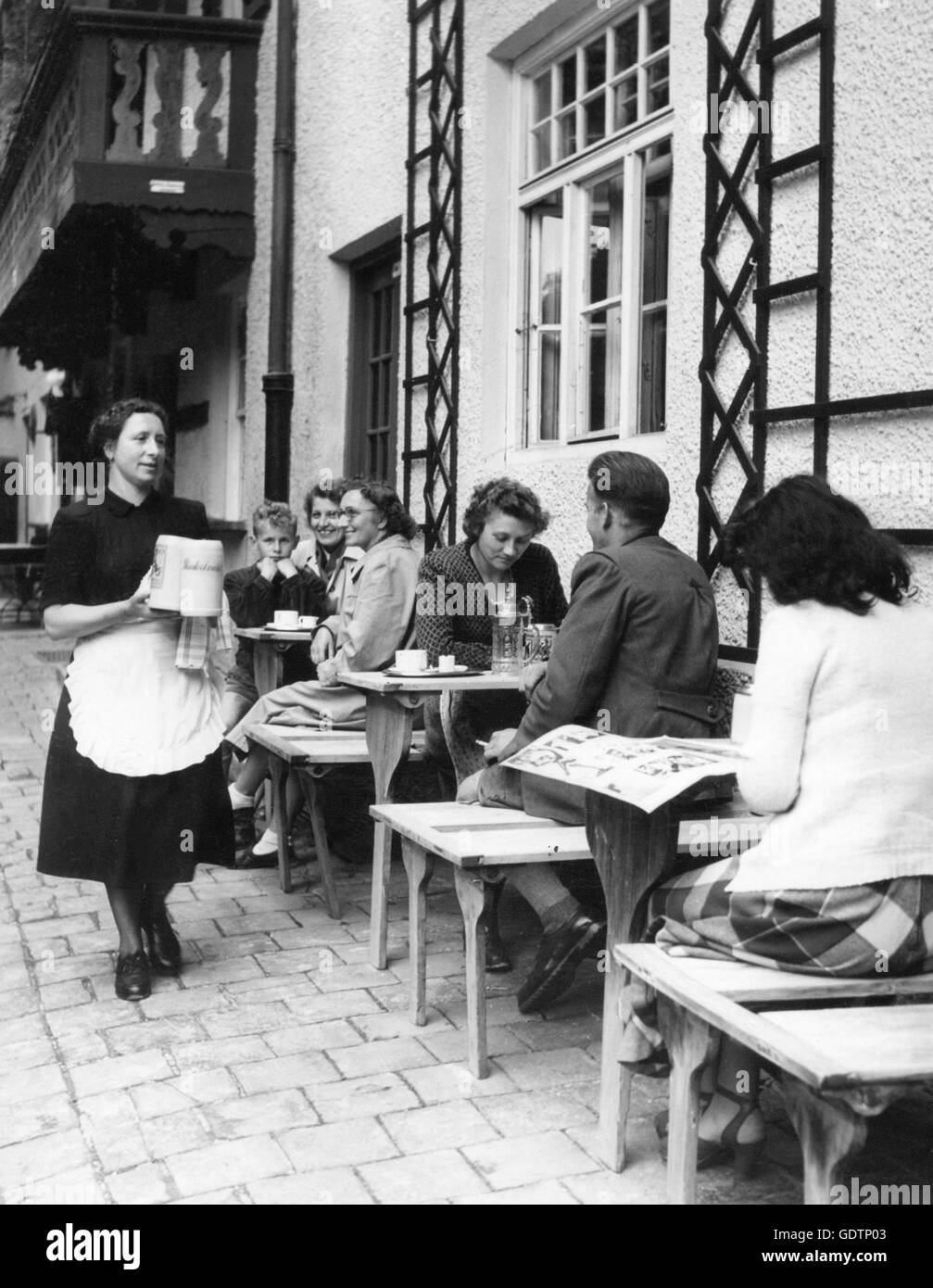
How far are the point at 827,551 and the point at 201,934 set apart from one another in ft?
10.3

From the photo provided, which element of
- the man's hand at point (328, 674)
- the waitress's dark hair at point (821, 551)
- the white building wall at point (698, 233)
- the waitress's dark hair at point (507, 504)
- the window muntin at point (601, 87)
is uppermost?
the window muntin at point (601, 87)

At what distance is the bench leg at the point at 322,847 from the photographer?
537 centimetres

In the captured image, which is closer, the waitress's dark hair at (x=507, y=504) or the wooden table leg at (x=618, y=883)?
the wooden table leg at (x=618, y=883)

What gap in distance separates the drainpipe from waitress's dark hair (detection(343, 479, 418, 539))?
159 inches

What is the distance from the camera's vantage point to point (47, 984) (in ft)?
15.0

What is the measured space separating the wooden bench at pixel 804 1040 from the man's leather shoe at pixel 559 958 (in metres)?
0.89

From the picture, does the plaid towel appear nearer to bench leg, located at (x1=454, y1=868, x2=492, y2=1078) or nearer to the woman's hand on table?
the woman's hand on table

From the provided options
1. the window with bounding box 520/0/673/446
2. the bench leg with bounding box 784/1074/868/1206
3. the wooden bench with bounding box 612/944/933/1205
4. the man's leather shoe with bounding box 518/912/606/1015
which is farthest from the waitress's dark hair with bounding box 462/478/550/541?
the bench leg with bounding box 784/1074/868/1206

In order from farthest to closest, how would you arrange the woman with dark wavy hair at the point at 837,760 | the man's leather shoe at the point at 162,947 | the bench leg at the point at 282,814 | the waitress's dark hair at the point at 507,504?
the bench leg at the point at 282,814, the waitress's dark hair at the point at 507,504, the man's leather shoe at the point at 162,947, the woman with dark wavy hair at the point at 837,760

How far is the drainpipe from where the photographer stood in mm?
9680

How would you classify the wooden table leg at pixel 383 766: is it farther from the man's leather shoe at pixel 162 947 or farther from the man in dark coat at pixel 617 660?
the man in dark coat at pixel 617 660

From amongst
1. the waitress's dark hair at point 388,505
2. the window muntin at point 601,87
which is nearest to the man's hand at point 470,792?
the waitress's dark hair at point 388,505

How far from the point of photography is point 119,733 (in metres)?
4.45

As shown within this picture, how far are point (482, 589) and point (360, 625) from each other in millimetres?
589
